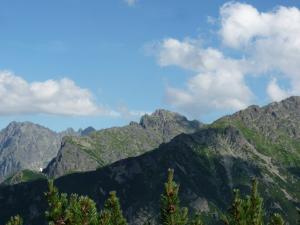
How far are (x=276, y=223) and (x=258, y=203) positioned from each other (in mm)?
5459

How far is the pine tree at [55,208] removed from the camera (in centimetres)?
5891

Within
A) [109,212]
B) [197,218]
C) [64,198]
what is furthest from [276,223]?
[64,198]

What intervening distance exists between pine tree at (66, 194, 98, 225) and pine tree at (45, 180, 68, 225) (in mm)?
886

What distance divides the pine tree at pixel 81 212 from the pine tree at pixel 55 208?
89 centimetres

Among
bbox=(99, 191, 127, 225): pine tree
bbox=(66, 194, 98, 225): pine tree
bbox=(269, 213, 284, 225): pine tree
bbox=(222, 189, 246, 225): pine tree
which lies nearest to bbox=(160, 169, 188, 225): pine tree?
bbox=(222, 189, 246, 225): pine tree

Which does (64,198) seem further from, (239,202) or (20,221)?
(239,202)

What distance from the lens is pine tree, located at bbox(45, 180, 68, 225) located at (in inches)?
2319

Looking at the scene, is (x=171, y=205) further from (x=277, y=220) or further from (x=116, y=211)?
(x=277, y=220)

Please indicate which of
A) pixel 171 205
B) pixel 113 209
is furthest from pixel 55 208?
pixel 171 205

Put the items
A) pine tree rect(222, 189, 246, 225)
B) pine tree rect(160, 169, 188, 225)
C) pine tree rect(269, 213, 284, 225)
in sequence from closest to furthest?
pine tree rect(269, 213, 284, 225) → pine tree rect(222, 189, 246, 225) → pine tree rect(160, 169, 188, 225)

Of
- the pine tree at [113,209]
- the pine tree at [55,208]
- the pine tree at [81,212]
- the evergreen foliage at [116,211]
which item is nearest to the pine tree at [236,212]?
the evergreen foliage at [116,211]

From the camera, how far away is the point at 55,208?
59031 mm

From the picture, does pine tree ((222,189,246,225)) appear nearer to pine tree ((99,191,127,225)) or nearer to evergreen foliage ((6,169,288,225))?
evergreen foliage ((6,169,288,225))

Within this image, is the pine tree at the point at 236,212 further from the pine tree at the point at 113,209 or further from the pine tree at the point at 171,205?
the pine tree at the point at 113,209
